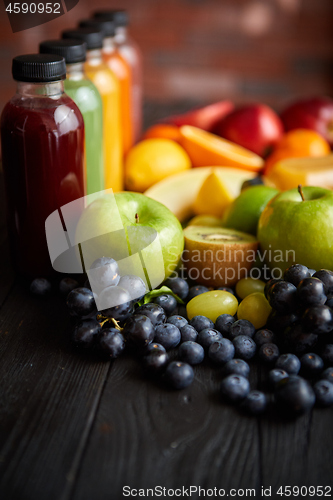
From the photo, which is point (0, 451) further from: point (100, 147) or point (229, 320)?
point (100, 147)

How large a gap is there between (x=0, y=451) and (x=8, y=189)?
47cm

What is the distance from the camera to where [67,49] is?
0.90 m

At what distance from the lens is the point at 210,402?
0.61 m

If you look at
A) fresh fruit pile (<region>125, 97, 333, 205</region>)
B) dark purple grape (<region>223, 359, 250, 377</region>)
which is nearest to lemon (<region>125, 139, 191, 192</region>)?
fresh fruit pile (<region>125, 97, 333, 205</region>)

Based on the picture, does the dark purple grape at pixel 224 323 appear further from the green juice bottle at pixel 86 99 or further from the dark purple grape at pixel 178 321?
the green juice bottle at pixel 86 99

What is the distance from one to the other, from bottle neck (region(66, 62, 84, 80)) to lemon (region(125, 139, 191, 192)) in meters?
0.32

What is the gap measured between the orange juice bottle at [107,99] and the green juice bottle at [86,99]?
12 centimetres

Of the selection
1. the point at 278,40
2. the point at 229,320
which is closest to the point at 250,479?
the point at 229,320

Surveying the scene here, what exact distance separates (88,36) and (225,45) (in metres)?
1.99

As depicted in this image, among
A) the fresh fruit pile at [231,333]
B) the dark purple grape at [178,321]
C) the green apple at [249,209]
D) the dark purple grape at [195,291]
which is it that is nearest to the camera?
the fresh fruit pile at [231,333]

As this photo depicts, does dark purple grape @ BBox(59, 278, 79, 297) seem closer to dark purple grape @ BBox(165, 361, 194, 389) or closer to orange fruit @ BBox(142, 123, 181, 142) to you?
dark purple grape @ BBox(165, 361, 194, 389)

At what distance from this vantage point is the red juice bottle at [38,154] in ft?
2.54

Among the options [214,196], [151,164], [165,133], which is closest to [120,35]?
[165,133]

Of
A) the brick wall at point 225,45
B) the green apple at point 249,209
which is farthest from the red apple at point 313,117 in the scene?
the brick wall at point 225,45
